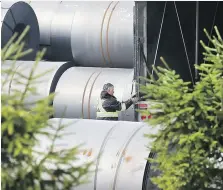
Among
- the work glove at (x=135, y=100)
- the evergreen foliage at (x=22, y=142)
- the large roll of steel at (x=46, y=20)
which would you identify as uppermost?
the evergreen foliage at (x=22, y=142)

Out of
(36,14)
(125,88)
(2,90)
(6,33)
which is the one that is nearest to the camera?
(2,90)

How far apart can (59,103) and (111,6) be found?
77.0 inches

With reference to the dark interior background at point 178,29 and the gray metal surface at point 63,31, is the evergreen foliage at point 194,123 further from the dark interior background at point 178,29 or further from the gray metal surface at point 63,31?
the gray metal surface at point 63,31

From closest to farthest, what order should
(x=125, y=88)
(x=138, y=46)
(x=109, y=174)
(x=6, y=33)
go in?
(x=109, y=174) < (x=138, y=46) < (x=125, y=88) < (x=6, y=33)

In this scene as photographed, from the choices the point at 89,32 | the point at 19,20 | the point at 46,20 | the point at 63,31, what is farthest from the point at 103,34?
the point at 19,20

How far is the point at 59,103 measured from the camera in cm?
1074

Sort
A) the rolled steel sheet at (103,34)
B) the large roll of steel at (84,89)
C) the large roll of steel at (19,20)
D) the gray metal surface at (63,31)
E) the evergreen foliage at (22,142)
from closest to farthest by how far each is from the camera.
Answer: the evergreen foliage at (22,142), the large roll of steel at (84,89), the rolled steel sheet at (103,34), the large roll of steel at (19,20), the gray metal surface at (63,31)

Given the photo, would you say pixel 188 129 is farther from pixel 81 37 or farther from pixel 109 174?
pixel 81 37

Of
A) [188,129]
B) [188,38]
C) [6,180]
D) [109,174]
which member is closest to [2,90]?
[6,180]

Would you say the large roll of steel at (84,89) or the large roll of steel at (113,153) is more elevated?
the large roll of steel at (113,153)

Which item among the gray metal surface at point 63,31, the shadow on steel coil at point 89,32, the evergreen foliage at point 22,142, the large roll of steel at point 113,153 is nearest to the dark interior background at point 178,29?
the shadow on steel coil at point 89,32

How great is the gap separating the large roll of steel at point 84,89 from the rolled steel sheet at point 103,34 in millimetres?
357

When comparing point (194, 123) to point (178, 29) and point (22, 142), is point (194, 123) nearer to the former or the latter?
point (22, 142)

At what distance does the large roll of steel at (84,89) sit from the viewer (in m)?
10.5
